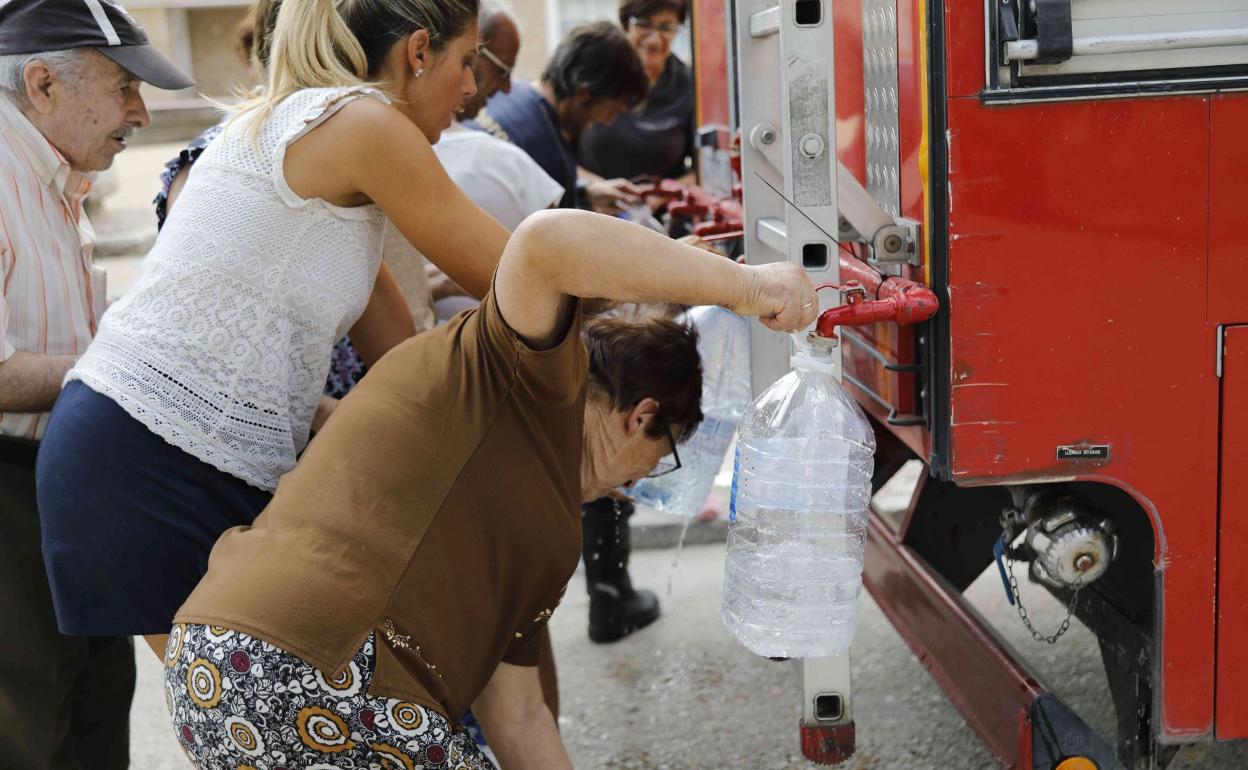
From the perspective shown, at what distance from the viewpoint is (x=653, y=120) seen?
16.7 feet

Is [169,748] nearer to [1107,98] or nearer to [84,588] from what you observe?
[84,588]

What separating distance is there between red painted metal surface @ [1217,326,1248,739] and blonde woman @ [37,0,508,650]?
116 centimetres

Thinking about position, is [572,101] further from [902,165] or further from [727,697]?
[902,165]

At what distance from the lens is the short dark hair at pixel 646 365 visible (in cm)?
202

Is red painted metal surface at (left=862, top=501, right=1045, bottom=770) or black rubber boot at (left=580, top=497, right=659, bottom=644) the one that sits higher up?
red painted metal surface at (left=862, top=501, right=1045, bottom=770)

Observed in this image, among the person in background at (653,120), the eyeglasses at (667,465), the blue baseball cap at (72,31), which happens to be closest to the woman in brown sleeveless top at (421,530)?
the eyeglasses at (667,465)

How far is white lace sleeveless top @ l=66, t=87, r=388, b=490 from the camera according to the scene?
2004 mm

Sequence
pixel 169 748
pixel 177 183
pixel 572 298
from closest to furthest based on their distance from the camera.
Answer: pixel 572 298
pixel 177 183
pixel 169 748

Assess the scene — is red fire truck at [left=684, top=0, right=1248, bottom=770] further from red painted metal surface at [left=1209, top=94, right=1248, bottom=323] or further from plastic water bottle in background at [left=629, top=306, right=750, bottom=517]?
plastic water bottle in background at [left=629, top=306, right=750, bottom=517]

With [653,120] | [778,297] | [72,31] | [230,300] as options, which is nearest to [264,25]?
[72,31]

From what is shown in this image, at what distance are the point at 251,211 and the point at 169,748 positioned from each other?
6.45 feet

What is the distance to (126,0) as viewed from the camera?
91.0 feet

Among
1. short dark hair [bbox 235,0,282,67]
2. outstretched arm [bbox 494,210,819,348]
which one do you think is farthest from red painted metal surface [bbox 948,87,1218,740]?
short dark hair [bbox 235,0,282,67]

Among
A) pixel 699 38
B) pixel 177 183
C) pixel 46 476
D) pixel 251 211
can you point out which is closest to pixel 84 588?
pixel 46 476
